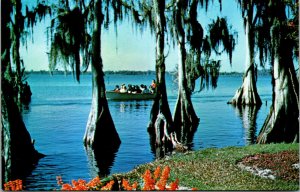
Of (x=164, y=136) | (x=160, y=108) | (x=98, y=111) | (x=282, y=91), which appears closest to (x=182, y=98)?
(x=160, y=108)

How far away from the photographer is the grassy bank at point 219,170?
6.61 m

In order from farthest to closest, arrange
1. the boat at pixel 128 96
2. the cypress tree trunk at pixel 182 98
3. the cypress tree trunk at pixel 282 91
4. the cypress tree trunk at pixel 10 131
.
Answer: the boat at pixel 128 96 → the cypress tree trunk at pixel 182 98 → the cypress tree trunk at pixel 282 91 → the cypress tree trunk at pixel 10 131

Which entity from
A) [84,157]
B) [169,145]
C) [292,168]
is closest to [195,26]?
[169,145]

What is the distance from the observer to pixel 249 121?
31.4ft

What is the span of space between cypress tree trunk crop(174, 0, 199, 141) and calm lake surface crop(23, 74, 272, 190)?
0.55 feet

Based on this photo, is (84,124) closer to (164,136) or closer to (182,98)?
(164,136)

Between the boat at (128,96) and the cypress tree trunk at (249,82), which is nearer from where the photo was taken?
the cypress tree trunk at (249,82)

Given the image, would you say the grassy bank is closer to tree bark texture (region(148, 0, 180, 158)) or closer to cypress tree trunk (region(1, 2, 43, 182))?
tree bark texture (region(148, 0, 180, 158))

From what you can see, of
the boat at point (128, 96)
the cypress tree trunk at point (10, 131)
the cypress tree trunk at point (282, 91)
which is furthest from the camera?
the boat at point (128, 96)

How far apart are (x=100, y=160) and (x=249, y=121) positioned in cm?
243

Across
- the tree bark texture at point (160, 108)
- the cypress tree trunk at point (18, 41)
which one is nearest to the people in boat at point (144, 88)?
the tree bark texture at point (160, 108)

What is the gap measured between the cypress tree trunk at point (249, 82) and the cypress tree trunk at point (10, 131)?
3.25 meters

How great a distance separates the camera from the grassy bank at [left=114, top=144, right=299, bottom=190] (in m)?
6.61

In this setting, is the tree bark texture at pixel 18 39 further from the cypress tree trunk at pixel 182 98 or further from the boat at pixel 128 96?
the boat at pixel 128 96
